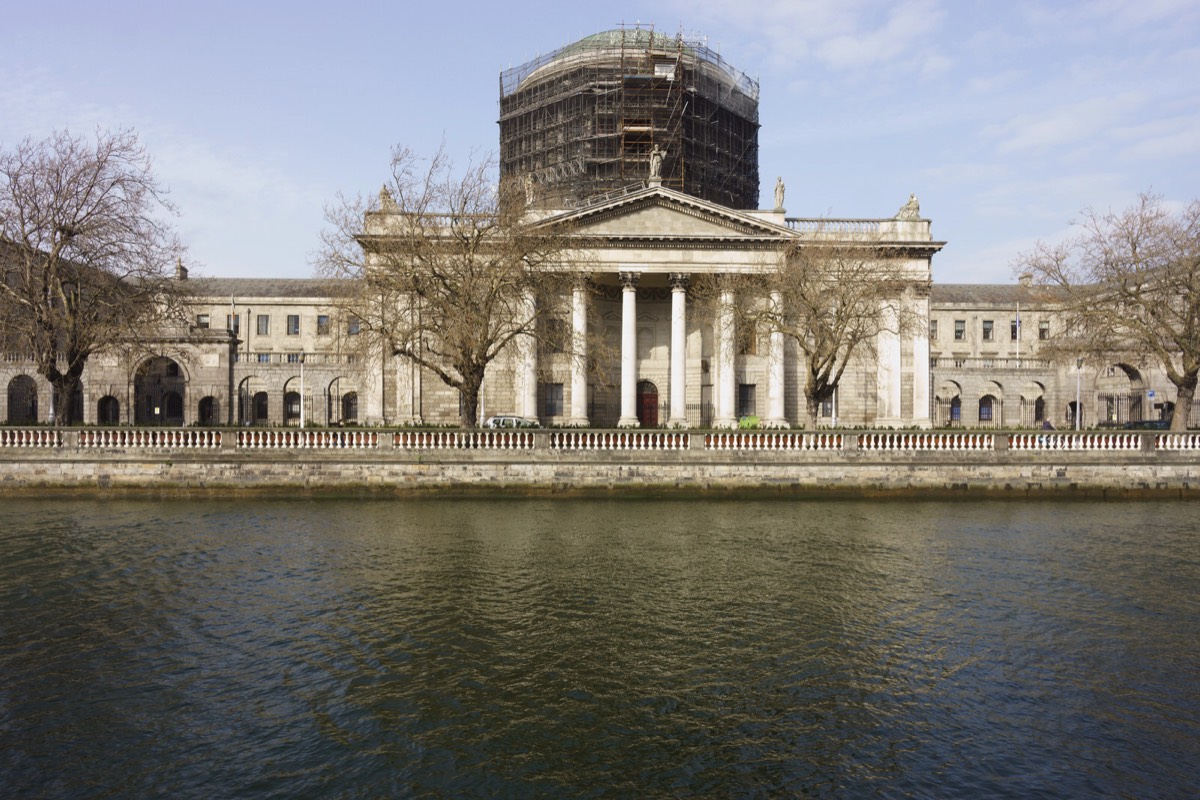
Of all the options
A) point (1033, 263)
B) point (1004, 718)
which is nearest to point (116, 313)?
point (1004, 718)

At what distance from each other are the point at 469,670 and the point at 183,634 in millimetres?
4651

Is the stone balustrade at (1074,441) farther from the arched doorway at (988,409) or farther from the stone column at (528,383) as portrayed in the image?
the arched doorway at (988,409)

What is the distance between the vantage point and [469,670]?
10.3 meters

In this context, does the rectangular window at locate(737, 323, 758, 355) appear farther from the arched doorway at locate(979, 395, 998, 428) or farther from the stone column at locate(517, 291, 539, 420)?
the arched doorway at locate(979, 395, 998, 428)

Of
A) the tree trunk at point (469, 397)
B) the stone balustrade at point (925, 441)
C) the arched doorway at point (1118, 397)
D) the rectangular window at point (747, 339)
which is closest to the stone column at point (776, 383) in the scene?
the rectangular window at point (747, 339)

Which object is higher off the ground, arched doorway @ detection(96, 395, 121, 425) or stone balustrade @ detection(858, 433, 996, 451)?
arched doorway @ detection(96, 395, 121, 425)

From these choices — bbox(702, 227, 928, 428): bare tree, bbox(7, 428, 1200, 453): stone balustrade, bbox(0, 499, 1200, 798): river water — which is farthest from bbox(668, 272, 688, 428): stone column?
bbox(0, 499, 1200, 798): river water

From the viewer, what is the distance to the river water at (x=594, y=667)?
7.73 metres

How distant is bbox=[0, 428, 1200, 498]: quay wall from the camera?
1032 inches

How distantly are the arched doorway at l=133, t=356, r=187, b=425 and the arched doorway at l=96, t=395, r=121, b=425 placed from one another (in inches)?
42.5

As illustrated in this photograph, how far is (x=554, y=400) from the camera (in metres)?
46.0

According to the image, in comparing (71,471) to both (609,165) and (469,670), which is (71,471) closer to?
(469,670)

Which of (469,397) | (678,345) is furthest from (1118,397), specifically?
(469,397)

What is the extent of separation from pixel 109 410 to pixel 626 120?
37.4 meters
